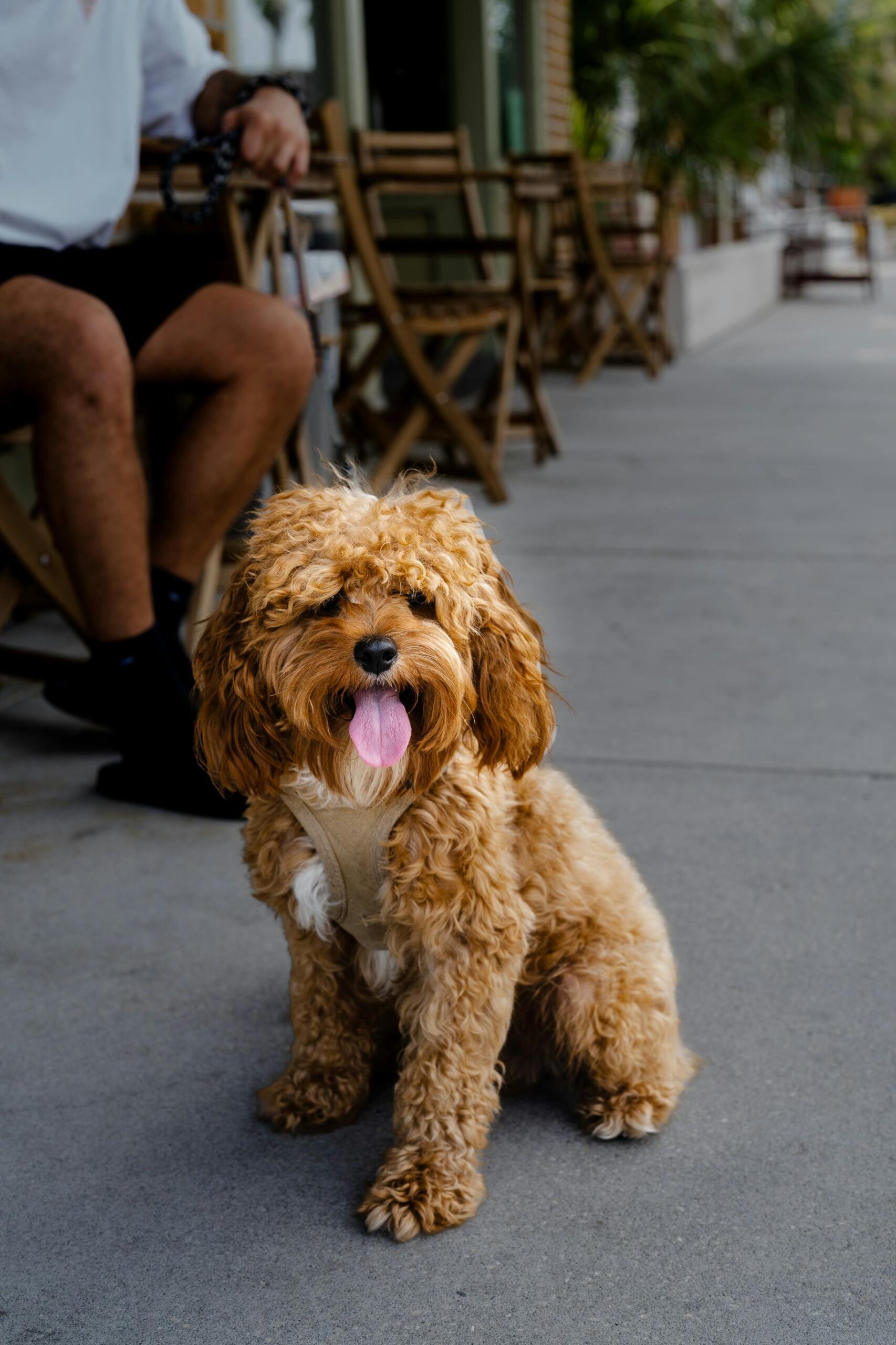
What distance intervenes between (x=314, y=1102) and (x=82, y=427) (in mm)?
1597

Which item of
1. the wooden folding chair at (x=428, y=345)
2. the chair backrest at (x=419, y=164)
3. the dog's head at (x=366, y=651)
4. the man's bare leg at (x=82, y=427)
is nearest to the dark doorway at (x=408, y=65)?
the chair backrest at (x=419, y=164)

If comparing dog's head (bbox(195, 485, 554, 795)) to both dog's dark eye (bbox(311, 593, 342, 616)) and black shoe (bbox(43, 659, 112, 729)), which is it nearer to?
dog's dark eye (bbox(311, 593, 342, 616))

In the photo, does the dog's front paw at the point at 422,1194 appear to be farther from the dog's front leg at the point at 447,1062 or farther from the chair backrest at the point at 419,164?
the chair backrest at the point at 419,164

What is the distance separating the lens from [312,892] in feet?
6.44

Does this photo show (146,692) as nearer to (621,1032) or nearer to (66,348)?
(66,348)

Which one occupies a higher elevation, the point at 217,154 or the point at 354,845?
the point at 217,154

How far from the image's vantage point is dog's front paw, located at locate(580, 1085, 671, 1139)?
2.11 meters

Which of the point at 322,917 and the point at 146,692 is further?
the point at 146,692

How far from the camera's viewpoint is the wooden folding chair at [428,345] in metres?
5.81

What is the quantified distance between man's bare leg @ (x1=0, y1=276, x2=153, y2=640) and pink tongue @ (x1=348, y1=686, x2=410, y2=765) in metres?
1.50

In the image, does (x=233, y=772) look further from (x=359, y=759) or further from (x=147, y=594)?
(x=147, y=594)

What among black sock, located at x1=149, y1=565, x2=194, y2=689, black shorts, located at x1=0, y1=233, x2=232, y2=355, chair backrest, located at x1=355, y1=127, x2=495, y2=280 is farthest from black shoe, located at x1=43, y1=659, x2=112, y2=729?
chair backrest, located at x1=355, y1=127, x2=495, y2=280

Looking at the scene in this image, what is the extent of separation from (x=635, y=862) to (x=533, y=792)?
99 cm

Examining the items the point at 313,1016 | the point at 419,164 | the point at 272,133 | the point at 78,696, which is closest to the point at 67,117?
the point at 272,133
